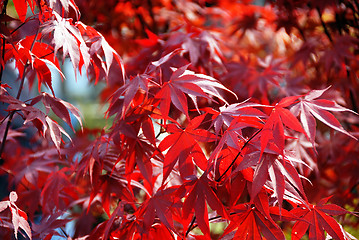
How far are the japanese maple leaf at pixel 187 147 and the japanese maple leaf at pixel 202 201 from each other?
0.03m

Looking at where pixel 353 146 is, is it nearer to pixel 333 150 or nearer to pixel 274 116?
pixel 333 150

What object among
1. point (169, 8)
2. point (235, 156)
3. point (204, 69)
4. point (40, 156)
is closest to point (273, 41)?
point (169, 8)

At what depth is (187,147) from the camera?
779 millimetres

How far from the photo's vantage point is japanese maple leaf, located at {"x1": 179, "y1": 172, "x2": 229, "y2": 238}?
0.75 meters

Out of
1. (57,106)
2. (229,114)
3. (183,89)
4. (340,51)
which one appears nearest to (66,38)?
(57,106)

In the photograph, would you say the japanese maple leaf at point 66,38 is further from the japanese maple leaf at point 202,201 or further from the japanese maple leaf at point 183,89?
the japanese maple leaf at point 202,201

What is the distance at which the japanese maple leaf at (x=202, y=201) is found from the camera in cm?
75

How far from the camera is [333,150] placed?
1630 millimetres

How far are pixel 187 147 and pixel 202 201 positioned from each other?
112mm

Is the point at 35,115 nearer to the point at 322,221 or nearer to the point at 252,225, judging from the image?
the point at 252,225

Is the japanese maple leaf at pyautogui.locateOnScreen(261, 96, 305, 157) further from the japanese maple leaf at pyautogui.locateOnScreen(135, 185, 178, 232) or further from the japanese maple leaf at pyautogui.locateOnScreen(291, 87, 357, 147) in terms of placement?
the japanese maple leaf at pyautogui.locateOnScreen(135, 185, 178, 232)

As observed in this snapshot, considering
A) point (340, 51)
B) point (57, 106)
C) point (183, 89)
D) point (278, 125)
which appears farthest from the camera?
point (340, 51)

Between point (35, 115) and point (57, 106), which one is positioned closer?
point (35, 115)

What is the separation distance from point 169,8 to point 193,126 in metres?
1.59
